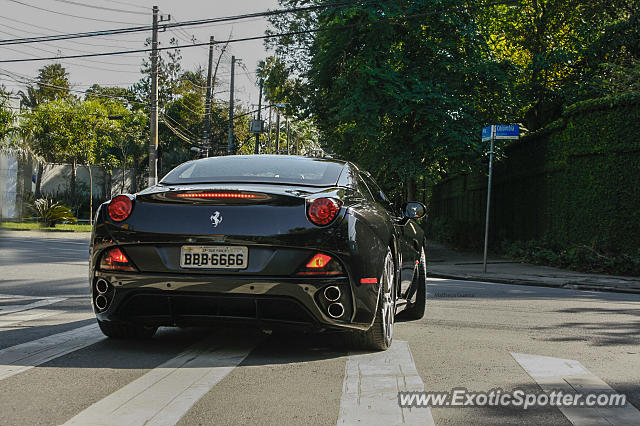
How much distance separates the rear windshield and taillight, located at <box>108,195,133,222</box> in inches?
22.1

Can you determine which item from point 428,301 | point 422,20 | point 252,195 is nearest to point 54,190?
point 422,20

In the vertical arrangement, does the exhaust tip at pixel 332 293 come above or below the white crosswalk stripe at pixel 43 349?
above

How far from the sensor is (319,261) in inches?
187

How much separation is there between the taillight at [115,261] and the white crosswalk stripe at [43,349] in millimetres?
657

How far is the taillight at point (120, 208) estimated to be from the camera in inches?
196

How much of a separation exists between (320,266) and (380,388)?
0.95m

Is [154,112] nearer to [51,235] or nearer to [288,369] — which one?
[51,235]

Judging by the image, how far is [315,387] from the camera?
417 cm

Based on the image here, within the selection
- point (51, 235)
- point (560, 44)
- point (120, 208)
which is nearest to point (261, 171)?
point (120, 208)

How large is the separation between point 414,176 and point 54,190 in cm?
3530

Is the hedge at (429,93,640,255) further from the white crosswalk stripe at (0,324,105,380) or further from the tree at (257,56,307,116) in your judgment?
the white crosswalk stripe at (0,324,105,380)

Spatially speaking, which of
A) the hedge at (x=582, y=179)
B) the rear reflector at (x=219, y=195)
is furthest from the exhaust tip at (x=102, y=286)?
the hedge at (x=582, y=179)

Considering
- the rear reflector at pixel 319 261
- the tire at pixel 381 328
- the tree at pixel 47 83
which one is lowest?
the tire at pixel 381 328

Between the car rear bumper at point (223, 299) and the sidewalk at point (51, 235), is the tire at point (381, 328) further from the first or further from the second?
the sidewalk at point (51, 235)
